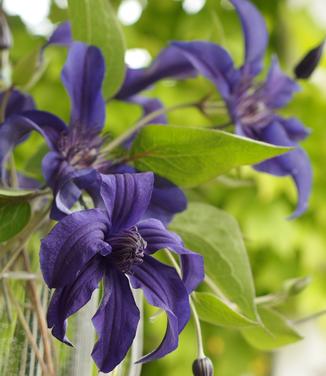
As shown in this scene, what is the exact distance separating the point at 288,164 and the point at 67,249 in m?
0.15

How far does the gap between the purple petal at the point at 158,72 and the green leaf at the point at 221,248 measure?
0.07 meters

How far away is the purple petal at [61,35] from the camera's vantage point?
14.9 inches

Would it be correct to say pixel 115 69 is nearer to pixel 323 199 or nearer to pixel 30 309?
pixel 30 309

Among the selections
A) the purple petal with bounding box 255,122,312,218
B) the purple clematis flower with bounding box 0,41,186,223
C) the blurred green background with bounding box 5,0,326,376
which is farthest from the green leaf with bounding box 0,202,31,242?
the blurred green background with bounding box 5,0,326,376

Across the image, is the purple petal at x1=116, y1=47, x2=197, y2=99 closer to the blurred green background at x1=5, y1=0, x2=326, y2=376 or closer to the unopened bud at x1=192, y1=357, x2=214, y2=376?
the unopened bud at x1=192, y1=357, x2=214, y2=376

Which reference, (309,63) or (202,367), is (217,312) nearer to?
(202,367)

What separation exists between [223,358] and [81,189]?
2.84 ft

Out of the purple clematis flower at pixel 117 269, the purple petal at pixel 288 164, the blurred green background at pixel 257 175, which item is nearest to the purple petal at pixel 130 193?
the purple clematis flower at pixel 117 269

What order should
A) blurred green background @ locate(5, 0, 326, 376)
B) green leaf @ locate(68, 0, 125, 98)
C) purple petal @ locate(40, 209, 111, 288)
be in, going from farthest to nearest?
1. blurred green background @ locate(5, 0, 326, 376)
2. green leaf @ locate(68, 0, 125, 98)
3. purple petal @ locate(40, 209, 111, 288)

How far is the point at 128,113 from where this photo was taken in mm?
1077

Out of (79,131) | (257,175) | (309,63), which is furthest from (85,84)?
(257,175)

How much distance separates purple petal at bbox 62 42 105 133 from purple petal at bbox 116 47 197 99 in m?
0.06

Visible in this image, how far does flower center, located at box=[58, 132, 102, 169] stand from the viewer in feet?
1.06

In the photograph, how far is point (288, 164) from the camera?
13.8 inches
